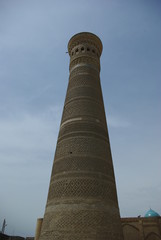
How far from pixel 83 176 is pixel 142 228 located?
11907 millimetres

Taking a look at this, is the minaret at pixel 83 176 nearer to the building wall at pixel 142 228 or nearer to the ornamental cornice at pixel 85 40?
the ornamental cornice at pixel 85 40

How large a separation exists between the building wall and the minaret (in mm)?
10519

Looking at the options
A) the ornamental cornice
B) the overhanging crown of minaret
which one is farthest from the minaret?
the ornamental cornice

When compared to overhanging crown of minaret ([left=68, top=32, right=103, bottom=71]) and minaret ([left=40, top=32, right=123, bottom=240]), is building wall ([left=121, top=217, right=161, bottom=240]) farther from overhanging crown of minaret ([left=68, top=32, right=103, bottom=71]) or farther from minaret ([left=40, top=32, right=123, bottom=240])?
overhanging crown of minaret ([left=68, top=32, right=103, bottom=71])

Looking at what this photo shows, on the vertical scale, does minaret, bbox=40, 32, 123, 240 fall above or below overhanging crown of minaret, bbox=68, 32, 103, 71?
below

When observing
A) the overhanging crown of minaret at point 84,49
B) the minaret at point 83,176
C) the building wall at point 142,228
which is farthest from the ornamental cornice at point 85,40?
the building wall at point 142,228

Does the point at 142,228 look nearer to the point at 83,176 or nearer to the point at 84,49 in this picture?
the point at 83,176

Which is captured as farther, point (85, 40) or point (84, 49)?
point (85, 40)

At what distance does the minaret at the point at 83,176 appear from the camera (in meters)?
7.25

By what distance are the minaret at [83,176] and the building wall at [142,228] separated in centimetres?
1052

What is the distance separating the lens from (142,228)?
663 inches

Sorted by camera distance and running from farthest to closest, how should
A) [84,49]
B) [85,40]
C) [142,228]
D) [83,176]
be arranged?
1. [142,228]
2. [85,40]
3. [84,49]
4. [83,176]

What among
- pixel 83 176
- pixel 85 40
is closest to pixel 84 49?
pixel 85 40

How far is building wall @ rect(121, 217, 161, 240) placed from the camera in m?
16.5
